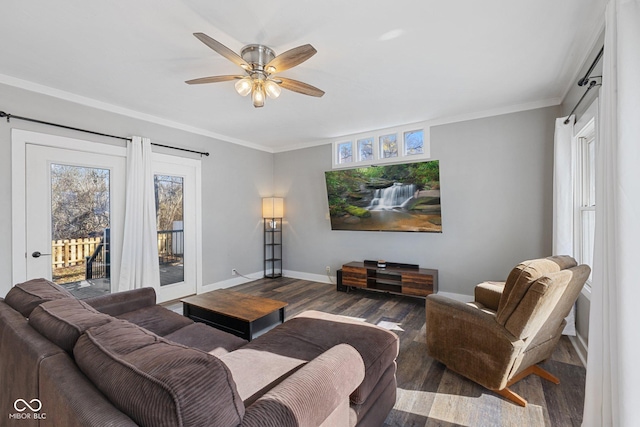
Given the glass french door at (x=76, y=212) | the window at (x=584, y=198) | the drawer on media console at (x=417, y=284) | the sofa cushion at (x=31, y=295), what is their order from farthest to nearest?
the drawer on media console at (x=417, y=284) < the glass french door at (x=76, y=212) < the window at (x=584, y=198) < the sofa cushion at (x=31, y=295)

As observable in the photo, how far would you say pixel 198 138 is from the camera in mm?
4359

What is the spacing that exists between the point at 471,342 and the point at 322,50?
248cm

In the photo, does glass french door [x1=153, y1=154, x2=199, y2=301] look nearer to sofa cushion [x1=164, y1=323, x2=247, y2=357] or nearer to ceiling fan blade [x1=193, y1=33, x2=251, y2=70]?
sofa cushion [x1=164, y1=323, x2=247, y2=357]

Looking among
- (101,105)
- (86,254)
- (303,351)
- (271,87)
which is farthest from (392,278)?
(101,105)

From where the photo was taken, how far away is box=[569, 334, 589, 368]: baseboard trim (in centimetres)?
234

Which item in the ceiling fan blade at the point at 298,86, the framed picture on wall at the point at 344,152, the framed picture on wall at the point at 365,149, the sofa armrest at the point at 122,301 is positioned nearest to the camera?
the sofa armrest at the point at 122,301

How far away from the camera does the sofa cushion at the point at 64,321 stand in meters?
1.09

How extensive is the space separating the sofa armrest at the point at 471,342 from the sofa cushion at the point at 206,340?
57.7 inches

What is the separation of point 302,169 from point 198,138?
6.06 ft

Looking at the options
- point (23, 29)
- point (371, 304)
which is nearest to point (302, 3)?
point (23, 29)

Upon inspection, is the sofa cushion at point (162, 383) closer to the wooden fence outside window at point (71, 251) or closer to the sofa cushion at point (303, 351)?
the sofa cushion at point (303, 351)

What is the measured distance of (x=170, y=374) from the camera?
734mm

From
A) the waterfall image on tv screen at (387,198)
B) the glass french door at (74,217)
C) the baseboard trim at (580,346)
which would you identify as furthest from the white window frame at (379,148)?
the glass french door at (74,217)

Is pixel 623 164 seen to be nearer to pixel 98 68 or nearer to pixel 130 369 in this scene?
pixel 130 369
